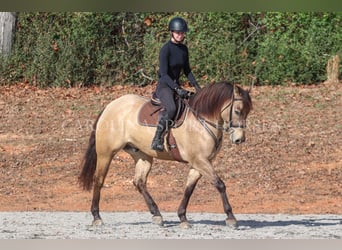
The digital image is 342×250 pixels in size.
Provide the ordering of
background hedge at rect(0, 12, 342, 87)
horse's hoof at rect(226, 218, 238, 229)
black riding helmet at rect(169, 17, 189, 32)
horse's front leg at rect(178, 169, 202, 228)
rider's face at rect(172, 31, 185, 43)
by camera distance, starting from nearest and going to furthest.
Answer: black riding helmet at rect(169, 17, 189, 32), rider's face at rect(172, 31, 185, 43), horse's hoof at rect(226, 218, 238, 229), horse's front leg at rect(178, 169, 202, 228), background hedge at rect(0, 12, 342, 87)

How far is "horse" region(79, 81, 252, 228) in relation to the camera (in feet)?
26.0

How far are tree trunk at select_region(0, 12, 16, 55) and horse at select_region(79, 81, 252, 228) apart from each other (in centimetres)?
1128

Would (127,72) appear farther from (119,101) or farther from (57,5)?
(57,5)

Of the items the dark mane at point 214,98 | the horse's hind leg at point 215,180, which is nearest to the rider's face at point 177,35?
the dark mane at point 214,98

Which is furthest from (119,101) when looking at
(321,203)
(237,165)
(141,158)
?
(237,165)

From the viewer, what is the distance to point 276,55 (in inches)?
739

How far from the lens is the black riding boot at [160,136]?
26.9ft

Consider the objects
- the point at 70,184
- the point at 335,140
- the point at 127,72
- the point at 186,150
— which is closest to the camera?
the point at 186,150

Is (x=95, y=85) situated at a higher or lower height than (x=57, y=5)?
lower

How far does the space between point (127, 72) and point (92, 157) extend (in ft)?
35.1

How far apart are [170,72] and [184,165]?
6791 millimetres

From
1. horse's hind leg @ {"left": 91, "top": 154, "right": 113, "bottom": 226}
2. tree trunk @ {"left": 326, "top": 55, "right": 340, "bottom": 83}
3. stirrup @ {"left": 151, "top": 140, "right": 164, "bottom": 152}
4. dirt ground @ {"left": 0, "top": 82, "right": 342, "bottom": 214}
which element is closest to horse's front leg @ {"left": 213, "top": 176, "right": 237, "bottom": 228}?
stirrup @ {"left": 151, "top": 140, "right": 164, "bottom": 152}

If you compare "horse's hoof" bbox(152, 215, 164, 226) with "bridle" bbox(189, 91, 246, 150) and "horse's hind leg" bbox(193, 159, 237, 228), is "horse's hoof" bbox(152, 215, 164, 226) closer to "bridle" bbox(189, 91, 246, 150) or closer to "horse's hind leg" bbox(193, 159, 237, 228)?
"horse's hind leg" bbox(193, 159, 237, 228)

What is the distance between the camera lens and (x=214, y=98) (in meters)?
8.05
